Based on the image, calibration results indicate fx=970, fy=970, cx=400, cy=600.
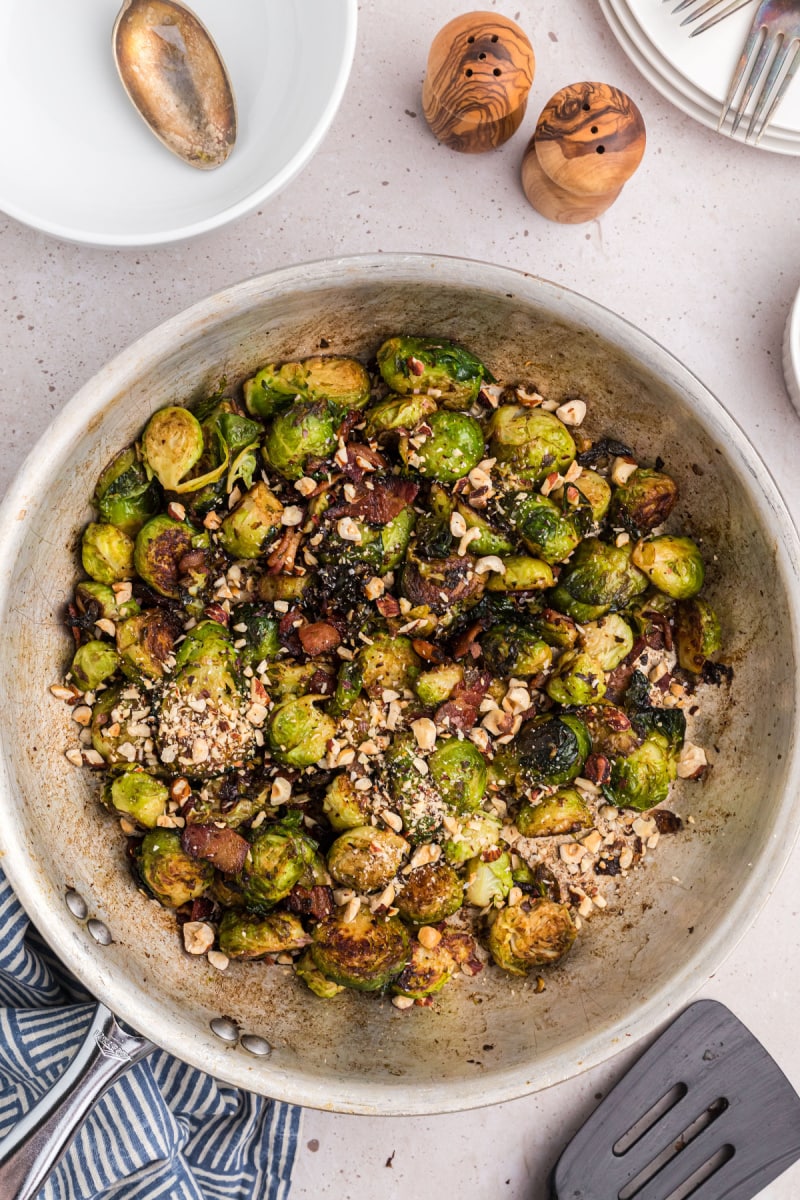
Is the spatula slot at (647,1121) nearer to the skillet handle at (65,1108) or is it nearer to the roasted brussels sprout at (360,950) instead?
the roasted brussels sprout at (360,950)

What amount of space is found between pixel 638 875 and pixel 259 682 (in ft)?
3.56

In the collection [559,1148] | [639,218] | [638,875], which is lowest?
[559,1148]

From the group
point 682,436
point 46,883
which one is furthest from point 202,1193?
point 682,436

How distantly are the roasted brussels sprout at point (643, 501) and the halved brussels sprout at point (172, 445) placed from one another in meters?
1.04

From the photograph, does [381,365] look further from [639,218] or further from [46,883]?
[46,883]

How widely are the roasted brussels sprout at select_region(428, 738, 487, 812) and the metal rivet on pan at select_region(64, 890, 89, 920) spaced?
2.80ft

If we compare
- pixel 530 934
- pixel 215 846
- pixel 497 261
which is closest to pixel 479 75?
pixel 497 261

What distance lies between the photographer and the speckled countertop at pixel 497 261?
2531mm

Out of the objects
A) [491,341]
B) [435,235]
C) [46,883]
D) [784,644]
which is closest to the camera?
[46,883]

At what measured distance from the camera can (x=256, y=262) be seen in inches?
100

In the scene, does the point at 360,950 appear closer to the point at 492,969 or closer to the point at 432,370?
the point at 492,969

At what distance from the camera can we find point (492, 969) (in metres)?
2.46

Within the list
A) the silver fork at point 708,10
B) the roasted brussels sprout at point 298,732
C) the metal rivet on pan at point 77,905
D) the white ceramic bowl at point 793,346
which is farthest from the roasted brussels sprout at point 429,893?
the silver fork at point 708,10

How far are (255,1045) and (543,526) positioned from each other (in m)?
1.41
